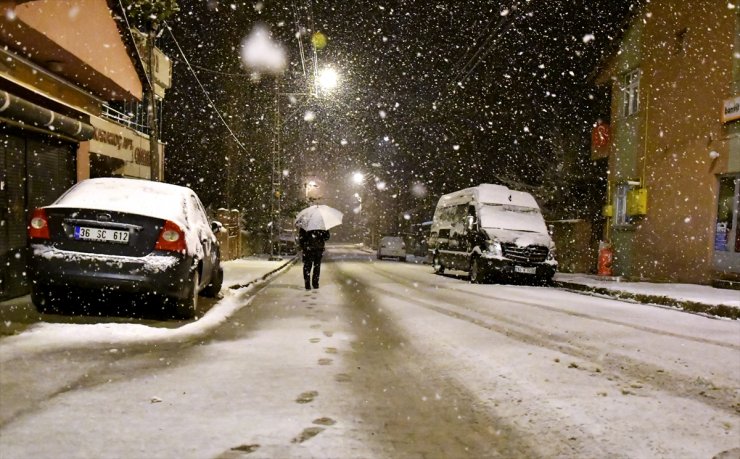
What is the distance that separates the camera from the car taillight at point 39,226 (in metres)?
5.90

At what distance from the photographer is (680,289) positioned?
12.7m

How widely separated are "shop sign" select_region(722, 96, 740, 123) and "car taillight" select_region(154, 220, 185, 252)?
14.1 meters

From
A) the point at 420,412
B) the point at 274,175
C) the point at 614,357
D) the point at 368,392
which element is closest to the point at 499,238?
the point at 614,357

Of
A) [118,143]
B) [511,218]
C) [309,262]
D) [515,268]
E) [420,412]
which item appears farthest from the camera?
[118,143]

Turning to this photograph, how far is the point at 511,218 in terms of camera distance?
50.5ft

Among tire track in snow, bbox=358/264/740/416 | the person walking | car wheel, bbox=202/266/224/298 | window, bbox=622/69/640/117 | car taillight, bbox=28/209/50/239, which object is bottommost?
tire track in snow, bbox=358/264/740/416

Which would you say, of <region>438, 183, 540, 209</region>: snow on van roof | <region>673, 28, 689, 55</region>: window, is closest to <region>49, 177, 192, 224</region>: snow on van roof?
<region>438, 183, 540, 209</region>: snow on van roof

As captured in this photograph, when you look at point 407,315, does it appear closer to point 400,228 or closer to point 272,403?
point 272,403

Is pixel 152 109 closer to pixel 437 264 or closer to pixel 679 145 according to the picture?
pixel 437 264

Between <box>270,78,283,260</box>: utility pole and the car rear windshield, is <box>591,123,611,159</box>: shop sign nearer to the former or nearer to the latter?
<box>270,78,283,260</box>: utility pole

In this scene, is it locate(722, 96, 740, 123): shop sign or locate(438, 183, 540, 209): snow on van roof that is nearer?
locate(722, 96, 740, 123): shop sign

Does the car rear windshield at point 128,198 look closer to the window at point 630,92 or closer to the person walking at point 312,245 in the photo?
the person walking at point 312,245

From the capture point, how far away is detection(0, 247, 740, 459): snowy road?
2838mm

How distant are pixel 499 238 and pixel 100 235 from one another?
10.7 meters
